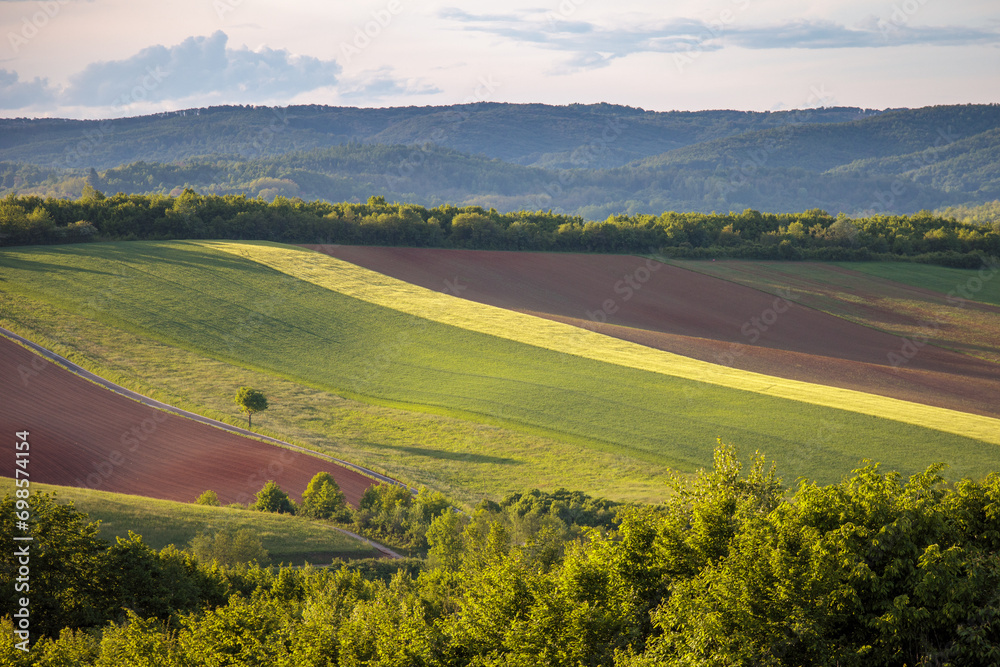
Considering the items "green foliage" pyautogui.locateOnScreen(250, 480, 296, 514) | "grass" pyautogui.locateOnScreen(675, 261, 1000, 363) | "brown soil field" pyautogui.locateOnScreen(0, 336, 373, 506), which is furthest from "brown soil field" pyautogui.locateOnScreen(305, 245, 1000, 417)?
"green foliage" pyautogui.locateOnScreen(250, 480, 296, 514)

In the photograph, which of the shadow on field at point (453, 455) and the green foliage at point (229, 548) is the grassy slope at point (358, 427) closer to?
the shadow on field at point (453, 455)

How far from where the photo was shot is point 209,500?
31.7m

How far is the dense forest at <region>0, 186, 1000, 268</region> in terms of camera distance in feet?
249

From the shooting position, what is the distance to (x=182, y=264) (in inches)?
2665

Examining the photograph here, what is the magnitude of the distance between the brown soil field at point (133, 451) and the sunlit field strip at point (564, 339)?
81.4 feet

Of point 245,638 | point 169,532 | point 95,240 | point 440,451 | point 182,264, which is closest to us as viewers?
point 245,638

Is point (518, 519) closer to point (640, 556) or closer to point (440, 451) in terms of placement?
point (440, 451)

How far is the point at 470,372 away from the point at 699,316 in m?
27.1

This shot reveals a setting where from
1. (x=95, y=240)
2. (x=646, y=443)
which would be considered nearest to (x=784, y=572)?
(x=646, y=443)

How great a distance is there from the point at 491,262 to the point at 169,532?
57.2m

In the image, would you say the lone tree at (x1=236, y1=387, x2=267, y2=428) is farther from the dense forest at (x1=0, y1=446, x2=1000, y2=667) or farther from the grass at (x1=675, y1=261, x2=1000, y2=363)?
the grass at (x1=675, y1=261, x2=1000, y2=363)

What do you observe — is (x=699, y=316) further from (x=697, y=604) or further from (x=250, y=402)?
(x=697, y=604)

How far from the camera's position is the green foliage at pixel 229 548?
25.8 metres

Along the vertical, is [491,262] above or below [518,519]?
above
